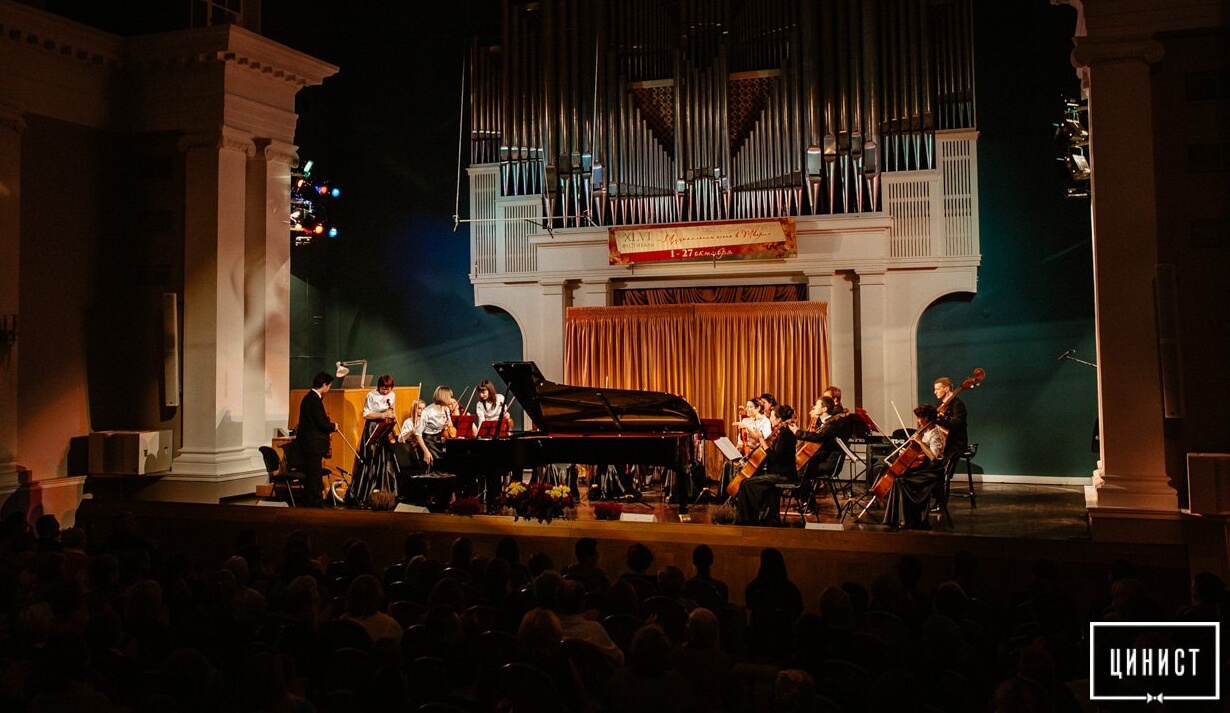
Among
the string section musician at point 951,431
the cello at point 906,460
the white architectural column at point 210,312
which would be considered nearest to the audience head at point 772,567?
the cello at point 906,460

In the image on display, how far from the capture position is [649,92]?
13.7 meters

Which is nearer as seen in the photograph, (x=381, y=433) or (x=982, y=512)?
(x=982, y=512)

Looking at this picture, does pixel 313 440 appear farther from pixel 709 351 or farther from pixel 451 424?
pixel 709 351

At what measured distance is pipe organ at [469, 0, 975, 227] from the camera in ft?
41.4

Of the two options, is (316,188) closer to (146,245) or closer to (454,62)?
(454,62)

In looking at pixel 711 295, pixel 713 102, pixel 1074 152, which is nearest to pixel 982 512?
pixel 1074 152

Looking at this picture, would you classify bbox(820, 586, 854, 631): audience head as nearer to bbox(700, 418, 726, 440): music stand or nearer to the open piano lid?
the open piano lid

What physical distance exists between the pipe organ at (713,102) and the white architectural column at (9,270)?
265 inches

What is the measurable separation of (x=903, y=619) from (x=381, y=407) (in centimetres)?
751

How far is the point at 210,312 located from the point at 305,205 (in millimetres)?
4332

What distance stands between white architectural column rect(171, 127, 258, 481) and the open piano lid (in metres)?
2.89

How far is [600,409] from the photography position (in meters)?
9.75

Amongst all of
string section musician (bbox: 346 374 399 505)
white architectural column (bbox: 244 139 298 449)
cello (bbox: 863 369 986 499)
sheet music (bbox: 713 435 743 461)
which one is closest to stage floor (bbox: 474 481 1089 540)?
cello (bbox: 863 369 986 499)

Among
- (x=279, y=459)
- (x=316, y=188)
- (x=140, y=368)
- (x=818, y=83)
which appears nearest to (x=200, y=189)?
(x=140, y=368)
